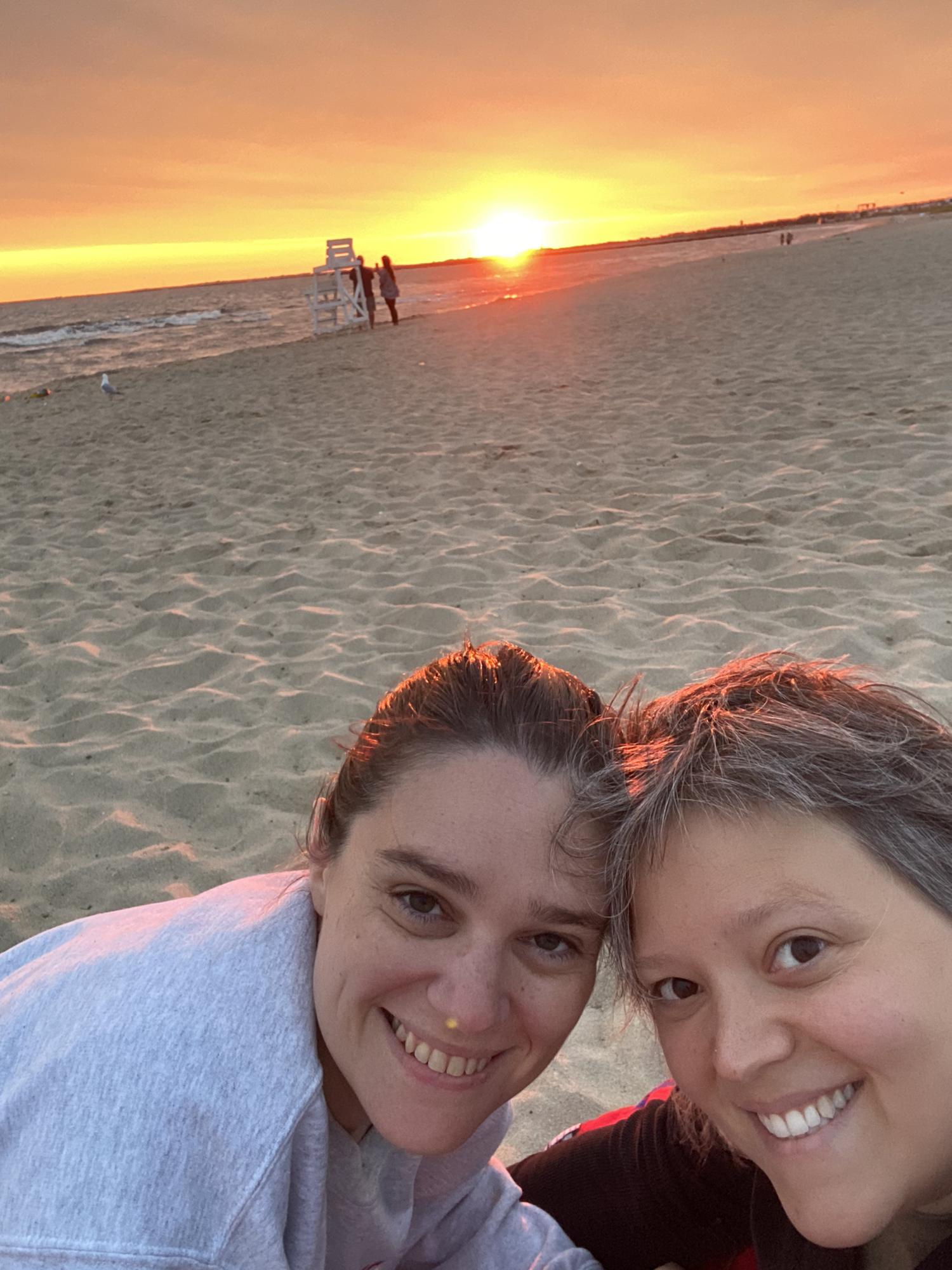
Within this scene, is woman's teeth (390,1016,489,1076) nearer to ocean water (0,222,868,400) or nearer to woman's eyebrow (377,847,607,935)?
woman's eyebrow (377,847,607,935)

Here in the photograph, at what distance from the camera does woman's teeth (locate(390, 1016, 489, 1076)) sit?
1.27 m

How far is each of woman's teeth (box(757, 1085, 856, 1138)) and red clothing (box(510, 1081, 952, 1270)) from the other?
0.59 metres

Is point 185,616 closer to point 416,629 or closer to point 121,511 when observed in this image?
point 416,629

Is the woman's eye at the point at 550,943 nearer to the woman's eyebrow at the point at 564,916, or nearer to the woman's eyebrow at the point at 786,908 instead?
the woman's eyebrow at the point at 564,916

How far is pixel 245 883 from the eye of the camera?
163 cm

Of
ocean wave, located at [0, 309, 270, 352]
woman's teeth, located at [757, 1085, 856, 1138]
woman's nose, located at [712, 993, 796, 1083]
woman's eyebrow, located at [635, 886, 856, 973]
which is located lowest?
ocean wave, located at [0, 309, 270, 352]

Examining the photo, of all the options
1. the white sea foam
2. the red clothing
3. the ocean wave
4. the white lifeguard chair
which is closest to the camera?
the red clothing

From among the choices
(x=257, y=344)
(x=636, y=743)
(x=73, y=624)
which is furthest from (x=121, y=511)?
(x=257, y=344)

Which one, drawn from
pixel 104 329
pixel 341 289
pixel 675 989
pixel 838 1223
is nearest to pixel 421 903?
pixel 675 989

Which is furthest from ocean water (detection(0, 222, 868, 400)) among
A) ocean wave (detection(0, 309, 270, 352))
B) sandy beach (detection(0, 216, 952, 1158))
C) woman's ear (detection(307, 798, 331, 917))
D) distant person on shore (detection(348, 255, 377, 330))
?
woman's ear (detection(307, 798, 331, 917))

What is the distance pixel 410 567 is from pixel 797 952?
411 cm

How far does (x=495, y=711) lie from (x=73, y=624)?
3.94 meters

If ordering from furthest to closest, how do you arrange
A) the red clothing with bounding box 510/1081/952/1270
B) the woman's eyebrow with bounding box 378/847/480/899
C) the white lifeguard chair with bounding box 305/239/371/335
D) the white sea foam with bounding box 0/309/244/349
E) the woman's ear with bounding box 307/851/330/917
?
the white sea foam with bounding box 0/309/244/349 < the white lifeguard chair with bounding box 305/239/371/335 < the red clothing with bounding box 510/1081/952/1270 < the woman's ear with bounding box 307/851/330/917 < the woman's eyebrow with bounding box 378/847/480/899

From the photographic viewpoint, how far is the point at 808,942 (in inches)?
43.3
